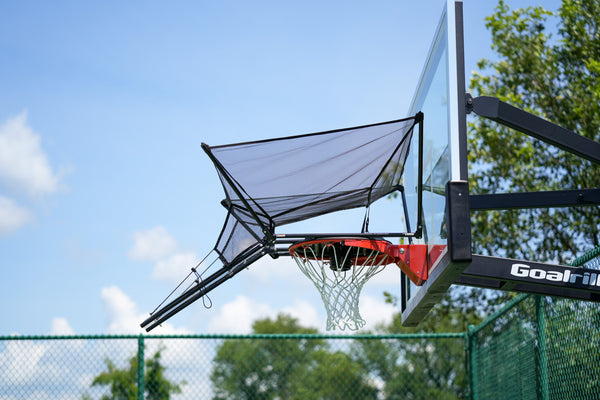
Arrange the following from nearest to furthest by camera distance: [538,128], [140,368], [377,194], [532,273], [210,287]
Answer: [532,273]
[538,128]
[210,287]
[377,194]
[140,368]

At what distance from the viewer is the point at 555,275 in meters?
3.79

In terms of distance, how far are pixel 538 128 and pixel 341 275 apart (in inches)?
60.5

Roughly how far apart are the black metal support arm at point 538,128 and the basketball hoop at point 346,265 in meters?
0.97

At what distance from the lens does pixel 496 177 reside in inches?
438

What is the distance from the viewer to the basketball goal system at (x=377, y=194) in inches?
148

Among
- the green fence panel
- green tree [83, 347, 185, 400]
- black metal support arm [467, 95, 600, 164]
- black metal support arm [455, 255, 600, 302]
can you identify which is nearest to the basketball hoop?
black metal support arm [455, 255, 600, 302]

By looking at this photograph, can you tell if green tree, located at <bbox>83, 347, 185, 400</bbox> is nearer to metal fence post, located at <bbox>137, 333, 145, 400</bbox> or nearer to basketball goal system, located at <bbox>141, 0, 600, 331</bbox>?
metal fence post, located at <bbox>137, 333, 145, 400</bbox>

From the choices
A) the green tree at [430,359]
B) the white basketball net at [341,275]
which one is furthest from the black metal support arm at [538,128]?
the green tree at [430,359]

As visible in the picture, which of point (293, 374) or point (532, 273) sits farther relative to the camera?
point (293, 374)

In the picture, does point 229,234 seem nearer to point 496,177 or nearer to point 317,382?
point 496,177

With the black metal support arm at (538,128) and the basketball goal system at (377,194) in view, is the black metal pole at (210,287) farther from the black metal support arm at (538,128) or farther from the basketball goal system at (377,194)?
the black metal support arm at (538,128)

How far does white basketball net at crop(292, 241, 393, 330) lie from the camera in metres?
4.45

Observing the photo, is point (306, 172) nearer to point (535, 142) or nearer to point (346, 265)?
point (346, 265)

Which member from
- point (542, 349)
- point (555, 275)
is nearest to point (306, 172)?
point (555, 275)
